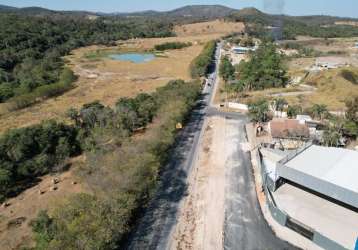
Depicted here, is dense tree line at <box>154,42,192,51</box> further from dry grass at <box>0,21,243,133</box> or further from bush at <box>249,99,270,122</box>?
bush at <box>249,99,270,122</box>

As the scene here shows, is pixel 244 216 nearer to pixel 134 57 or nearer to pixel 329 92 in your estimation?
pixel 329 92

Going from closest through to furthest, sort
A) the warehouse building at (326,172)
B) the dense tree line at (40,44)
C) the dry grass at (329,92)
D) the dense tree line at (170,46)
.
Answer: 1. the warehouse building at (326,172)
2. the dry grass at (329,92)
3. the dense tree line at (40,44)
4. the dense tree line at (170,46)

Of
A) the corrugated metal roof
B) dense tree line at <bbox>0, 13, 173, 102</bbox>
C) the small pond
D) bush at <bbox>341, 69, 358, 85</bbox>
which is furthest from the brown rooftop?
the small pond

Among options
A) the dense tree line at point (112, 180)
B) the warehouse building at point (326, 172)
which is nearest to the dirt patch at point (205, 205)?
the dense tree line at point (112, 180)

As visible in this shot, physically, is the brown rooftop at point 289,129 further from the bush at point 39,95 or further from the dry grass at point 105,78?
the bush at point 39,95

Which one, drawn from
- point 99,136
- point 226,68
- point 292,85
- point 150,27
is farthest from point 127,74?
point 150,27

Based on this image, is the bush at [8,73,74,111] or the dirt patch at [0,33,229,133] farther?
the bush at [8,73,74,111]

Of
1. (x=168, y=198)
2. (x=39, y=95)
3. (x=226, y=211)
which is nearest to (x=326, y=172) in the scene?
(x=226, y=211)
